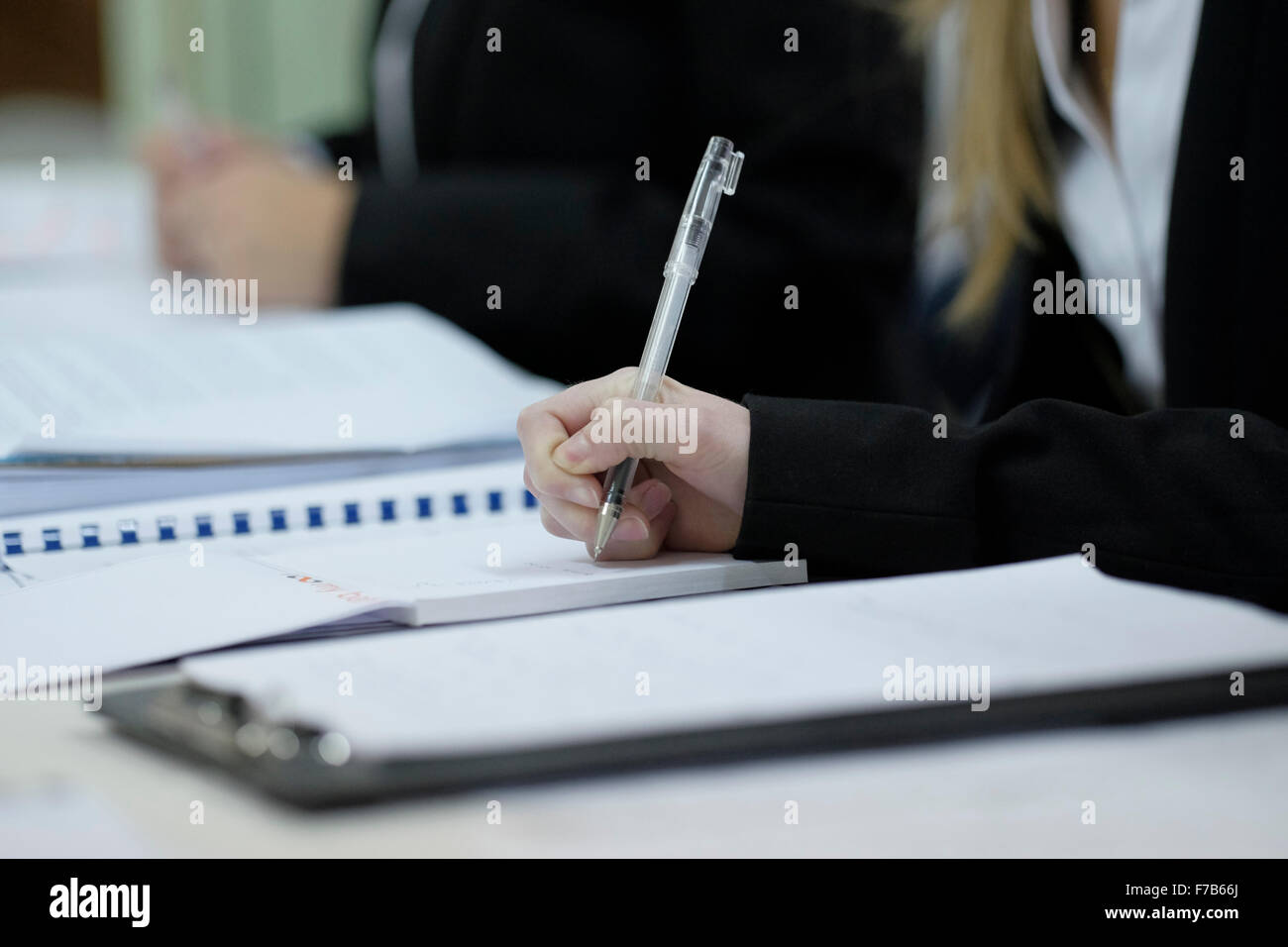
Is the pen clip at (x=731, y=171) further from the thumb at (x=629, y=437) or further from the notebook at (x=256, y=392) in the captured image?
the notebook at (x=256, y=392)

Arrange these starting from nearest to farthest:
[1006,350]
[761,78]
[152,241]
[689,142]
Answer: [1006,350], [761,78], [689,142], [152,241]

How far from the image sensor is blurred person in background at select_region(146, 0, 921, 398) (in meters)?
1.29

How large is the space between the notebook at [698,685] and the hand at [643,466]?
115 mm

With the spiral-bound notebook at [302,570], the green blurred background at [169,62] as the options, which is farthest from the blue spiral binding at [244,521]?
the green blurred background at [169,62]

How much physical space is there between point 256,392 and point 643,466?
0.33 metres

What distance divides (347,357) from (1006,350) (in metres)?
0.50

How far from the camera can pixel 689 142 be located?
1.40 metres

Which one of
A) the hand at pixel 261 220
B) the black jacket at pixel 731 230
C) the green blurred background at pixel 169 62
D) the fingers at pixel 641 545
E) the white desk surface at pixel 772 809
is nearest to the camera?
the white desk surface at pixel 772 809

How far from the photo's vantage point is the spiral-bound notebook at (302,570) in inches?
22.6

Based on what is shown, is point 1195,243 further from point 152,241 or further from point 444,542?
point 152,241

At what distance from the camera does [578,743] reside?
418 millimetres
